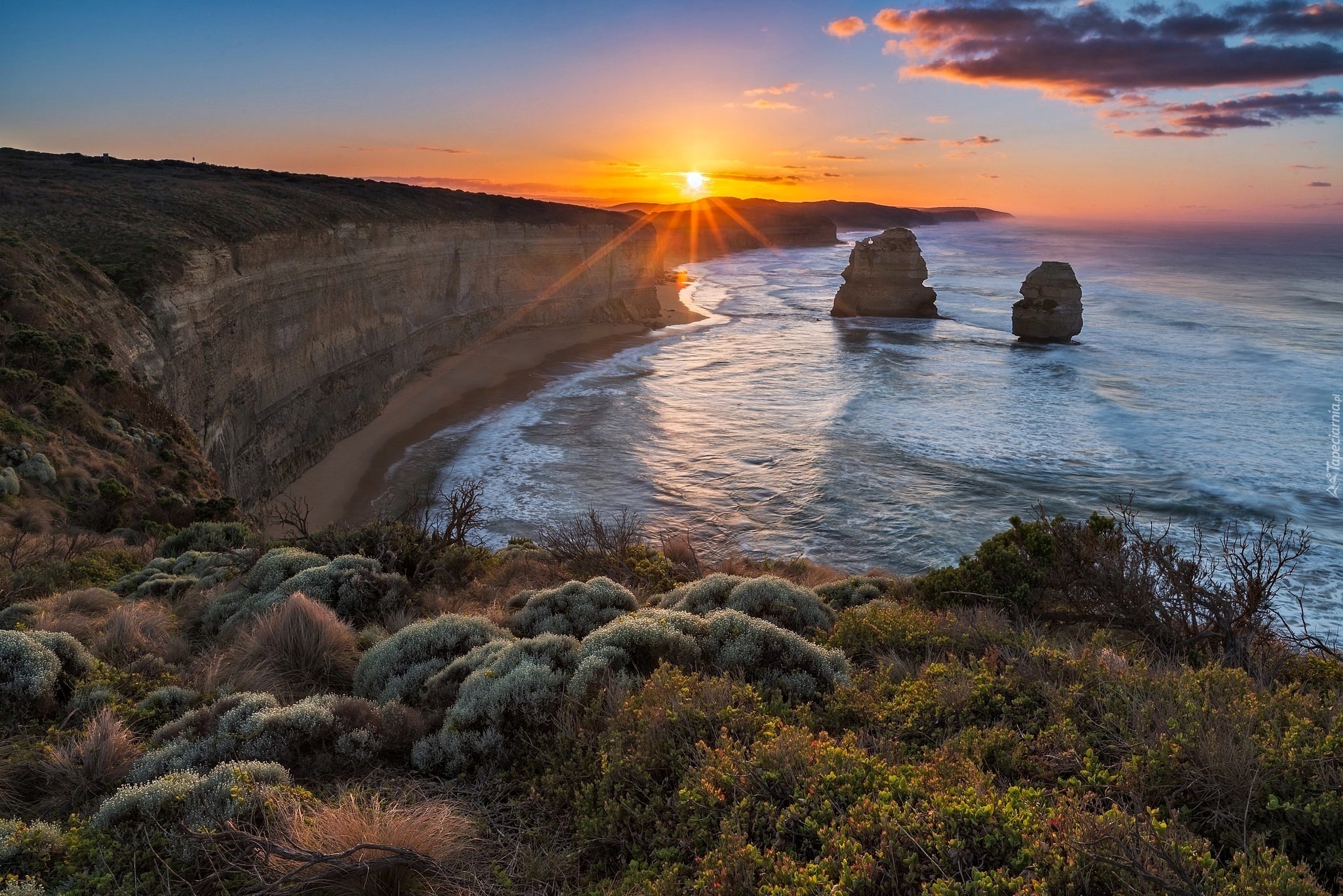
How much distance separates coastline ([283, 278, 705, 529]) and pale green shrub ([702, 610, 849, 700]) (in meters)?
13.8

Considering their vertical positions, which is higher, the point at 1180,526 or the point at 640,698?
the point at 640,698

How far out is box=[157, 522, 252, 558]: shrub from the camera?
11.7 m

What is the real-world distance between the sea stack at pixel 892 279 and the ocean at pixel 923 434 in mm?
1999

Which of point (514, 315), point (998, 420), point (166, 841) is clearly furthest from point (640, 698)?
point (514, 315)

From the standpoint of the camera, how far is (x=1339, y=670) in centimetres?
646

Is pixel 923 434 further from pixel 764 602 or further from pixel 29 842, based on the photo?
pixel 29 842

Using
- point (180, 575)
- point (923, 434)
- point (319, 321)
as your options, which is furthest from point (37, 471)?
point (923, 434)

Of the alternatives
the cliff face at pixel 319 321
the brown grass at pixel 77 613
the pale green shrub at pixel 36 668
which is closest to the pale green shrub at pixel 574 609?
the pale green shrub at pixel 36 668

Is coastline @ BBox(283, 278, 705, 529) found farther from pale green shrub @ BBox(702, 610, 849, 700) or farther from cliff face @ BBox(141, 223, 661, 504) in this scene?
pale green shrub @ BBox(702, 610, 849, 700)

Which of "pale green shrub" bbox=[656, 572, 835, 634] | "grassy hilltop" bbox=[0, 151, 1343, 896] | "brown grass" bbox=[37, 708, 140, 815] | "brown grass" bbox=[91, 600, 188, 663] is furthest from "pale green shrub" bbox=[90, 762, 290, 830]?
"pale green shrub" bbox=[656, 572, 835, 634]

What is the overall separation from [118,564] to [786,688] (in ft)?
31.8

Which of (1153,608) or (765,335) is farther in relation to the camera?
(765,335)

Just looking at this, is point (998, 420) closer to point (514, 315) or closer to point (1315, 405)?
point (1315, 405)

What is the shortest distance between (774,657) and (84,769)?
4.79 m
